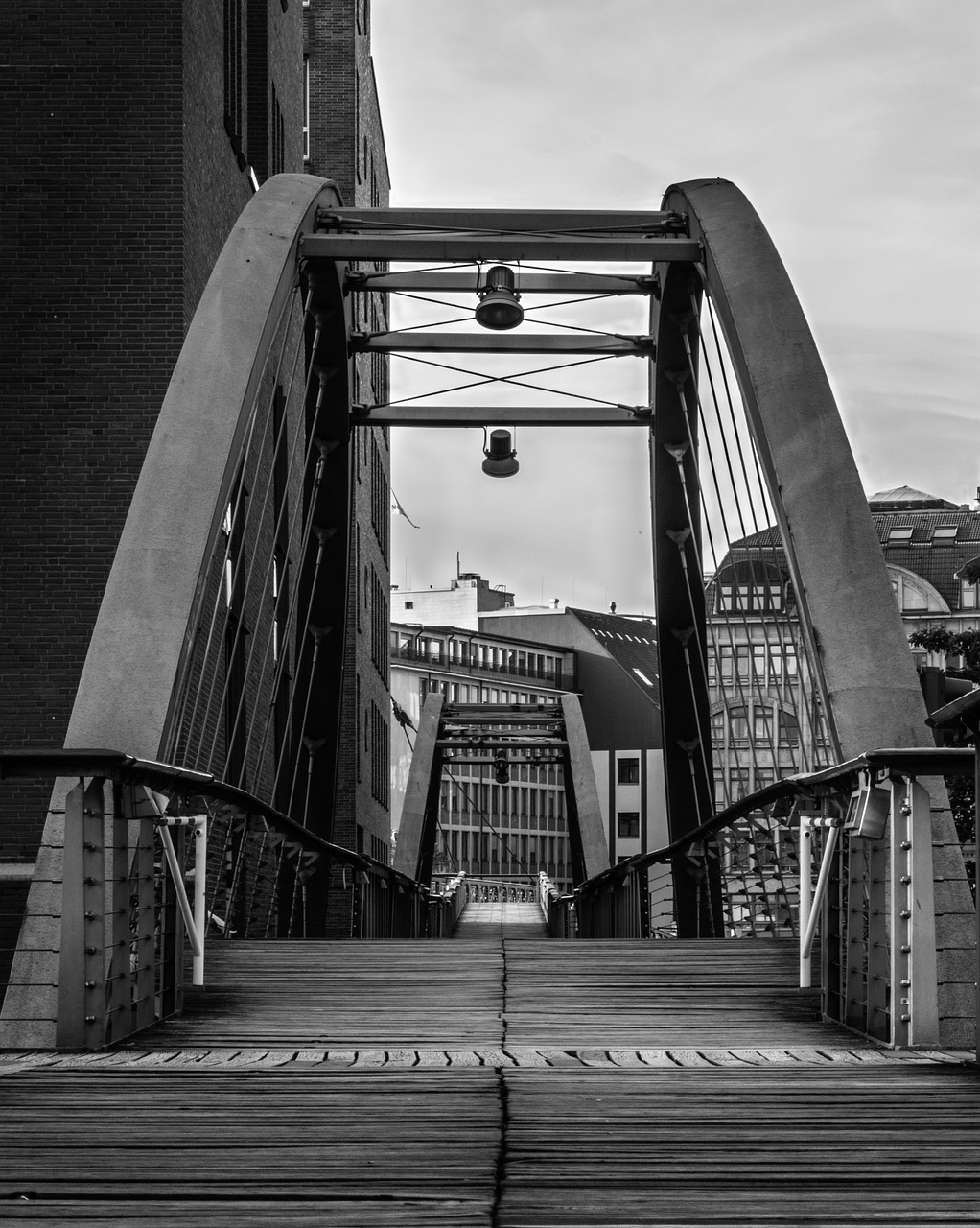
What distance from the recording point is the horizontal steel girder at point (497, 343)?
17234mm

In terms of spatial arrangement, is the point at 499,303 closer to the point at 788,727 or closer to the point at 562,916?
the point at 788,727

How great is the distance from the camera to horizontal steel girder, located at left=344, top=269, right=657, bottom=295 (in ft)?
51.0

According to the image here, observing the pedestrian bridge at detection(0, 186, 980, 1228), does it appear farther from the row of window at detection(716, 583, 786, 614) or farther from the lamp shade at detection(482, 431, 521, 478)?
the lamp shade at detection(482, 431, 521, 478)

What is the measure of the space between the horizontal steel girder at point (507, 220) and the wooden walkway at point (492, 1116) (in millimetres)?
7879

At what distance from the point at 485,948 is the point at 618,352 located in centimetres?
959

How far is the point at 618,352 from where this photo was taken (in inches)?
682

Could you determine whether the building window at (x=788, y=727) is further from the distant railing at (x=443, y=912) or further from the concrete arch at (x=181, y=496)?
the distant railing at (x=443, y=912)

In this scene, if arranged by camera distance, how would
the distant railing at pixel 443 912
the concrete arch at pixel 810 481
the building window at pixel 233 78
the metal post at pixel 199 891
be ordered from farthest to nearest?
the distant railing at pixel 443 912
the building window at pixel 233 78
the concrete arch at pixel 810 481
the metal post at pixel 199 891

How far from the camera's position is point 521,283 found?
16.5 metres

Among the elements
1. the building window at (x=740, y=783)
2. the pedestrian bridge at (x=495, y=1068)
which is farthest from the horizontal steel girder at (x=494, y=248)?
the pedestrian bridge at (x=495, y=1068)

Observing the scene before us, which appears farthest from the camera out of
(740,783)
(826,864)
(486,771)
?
(486,771)

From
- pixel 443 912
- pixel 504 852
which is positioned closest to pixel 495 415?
pixel 443 912

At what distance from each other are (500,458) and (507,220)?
334cm

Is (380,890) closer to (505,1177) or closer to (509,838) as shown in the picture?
(505,1177)
